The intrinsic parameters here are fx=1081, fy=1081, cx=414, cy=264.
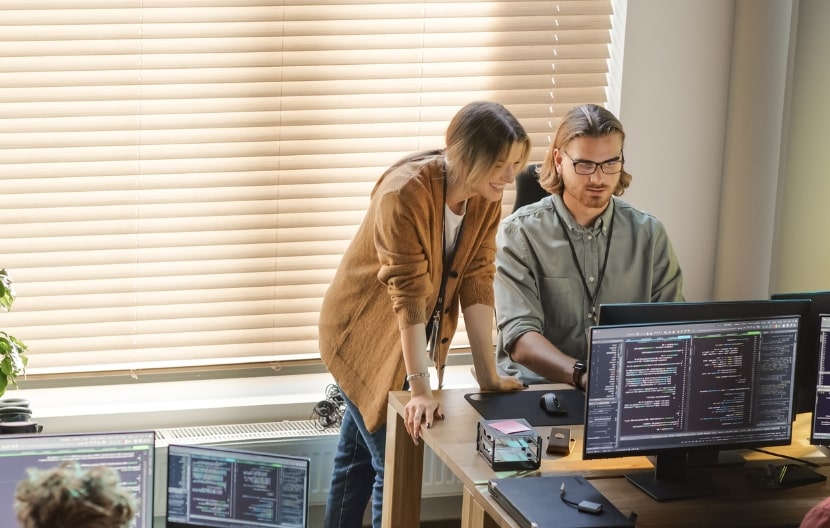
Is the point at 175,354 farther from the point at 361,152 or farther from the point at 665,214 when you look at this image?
the point at 665,214

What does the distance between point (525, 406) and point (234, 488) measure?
0.88 m

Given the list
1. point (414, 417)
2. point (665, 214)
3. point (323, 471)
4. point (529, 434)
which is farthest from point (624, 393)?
point (665, 214)

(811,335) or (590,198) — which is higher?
(590,198)

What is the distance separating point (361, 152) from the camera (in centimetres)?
374

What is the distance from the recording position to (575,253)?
10.8 ft

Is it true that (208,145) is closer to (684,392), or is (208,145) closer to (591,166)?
(591,166)

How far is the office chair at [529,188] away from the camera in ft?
11.4

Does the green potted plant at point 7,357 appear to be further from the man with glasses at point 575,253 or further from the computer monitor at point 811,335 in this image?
the computer monitor at point 811,335

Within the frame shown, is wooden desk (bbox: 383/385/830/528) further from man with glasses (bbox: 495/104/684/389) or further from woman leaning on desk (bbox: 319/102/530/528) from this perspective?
man with glasses (bbox: 495/104/684/389)

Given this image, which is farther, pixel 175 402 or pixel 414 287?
pixel 175 402

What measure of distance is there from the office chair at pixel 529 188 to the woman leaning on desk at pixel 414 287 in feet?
1.63

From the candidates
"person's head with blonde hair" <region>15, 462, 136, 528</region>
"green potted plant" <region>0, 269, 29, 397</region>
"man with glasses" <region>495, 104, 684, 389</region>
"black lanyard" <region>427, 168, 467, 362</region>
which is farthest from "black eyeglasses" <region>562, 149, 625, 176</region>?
"person's head with blonde hair" <region>15, 462, 136, 528</region>

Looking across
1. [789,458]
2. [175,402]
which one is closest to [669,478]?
[789,458]

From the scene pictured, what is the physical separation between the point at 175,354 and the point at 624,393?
5.95ft
